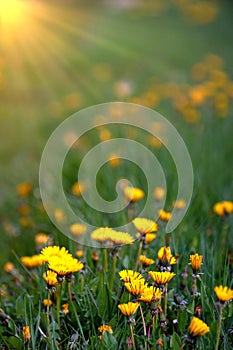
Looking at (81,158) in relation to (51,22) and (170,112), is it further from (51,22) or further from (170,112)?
(51,22)

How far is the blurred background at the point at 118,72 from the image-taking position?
3.24m

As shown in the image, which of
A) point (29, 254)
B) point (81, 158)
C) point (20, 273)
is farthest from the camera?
point (81, 158)

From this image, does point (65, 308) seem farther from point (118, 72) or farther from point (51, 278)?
point (118, 72)

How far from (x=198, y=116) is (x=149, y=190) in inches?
52.1

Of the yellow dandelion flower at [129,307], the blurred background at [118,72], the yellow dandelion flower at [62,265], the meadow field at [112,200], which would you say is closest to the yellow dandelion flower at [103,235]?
the meadow field at [112,200]

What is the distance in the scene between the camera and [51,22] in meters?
8.54

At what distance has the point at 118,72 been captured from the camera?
616cm

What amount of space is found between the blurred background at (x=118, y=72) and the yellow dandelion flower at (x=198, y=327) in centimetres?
124

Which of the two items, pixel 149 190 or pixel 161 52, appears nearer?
pixel 149 190

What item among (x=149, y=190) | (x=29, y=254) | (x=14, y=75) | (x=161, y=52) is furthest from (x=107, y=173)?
(x=161, y=52)

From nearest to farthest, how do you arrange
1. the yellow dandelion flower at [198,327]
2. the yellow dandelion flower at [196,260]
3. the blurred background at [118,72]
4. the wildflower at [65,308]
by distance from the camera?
the yellow dandelion flower at [198,327] < the yellow dandelion flower at [196,260] < the wildflower at [65,308] < the blurred background at [118,72]

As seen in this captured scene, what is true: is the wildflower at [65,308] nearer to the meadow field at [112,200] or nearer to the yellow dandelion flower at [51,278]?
the meadow field at [112,200]

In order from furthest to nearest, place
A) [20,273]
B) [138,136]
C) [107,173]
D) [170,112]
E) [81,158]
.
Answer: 1. [170,112]
2. [138,136]
3. [81,158]
4. [107,173]
5. [20,273]

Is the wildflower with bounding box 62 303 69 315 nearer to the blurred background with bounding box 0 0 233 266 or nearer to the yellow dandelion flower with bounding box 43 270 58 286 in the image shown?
the yellow dandelion flower with bounding box 43 270 58 286
